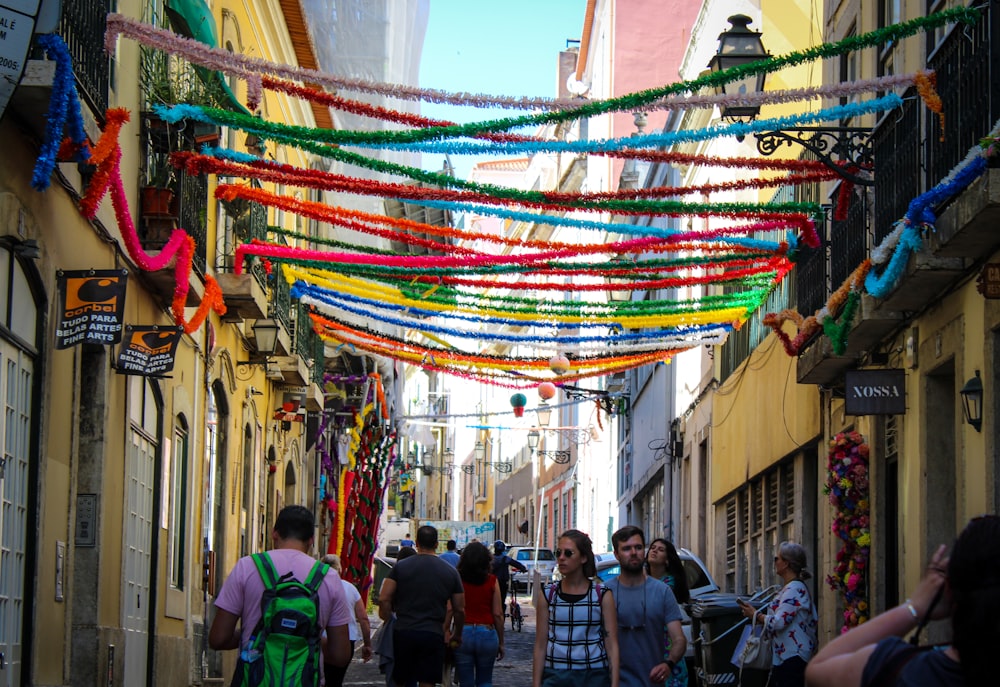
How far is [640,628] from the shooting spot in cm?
907

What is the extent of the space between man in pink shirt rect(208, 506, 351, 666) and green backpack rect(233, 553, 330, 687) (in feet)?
0.21

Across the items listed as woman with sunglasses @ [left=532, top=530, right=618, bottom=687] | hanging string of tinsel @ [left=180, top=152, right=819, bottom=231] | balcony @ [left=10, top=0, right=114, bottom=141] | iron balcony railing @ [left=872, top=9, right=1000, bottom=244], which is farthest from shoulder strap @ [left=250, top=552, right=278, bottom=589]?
hanging string of tinsel @ [left=180, top=152, right=819, bottom=231]

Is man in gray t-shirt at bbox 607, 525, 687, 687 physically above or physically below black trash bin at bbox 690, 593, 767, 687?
above

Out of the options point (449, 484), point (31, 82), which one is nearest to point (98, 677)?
point (31, 82)

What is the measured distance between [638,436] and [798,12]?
18.2 m

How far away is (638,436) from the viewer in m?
36.8

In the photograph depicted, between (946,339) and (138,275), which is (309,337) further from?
(946,339)

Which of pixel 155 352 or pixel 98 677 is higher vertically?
pixel 155 352

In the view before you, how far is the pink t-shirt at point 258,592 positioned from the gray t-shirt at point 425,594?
4405 millimetres

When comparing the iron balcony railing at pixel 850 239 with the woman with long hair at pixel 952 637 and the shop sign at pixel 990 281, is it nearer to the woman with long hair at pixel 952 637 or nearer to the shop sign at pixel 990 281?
the shop sign at pixel 990 281

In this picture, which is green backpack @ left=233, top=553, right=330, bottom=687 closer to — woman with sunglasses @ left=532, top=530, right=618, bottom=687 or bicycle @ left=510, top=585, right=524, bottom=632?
woman with sunglasses @ left=532, top=530, right=618, bottom=687

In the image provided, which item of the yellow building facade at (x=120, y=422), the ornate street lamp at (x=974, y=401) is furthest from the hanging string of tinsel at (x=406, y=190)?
the ornate street lamp at (x=974, y=401)

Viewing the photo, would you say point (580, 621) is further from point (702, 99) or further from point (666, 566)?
point (702, 99)

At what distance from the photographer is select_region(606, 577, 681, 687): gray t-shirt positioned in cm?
901
